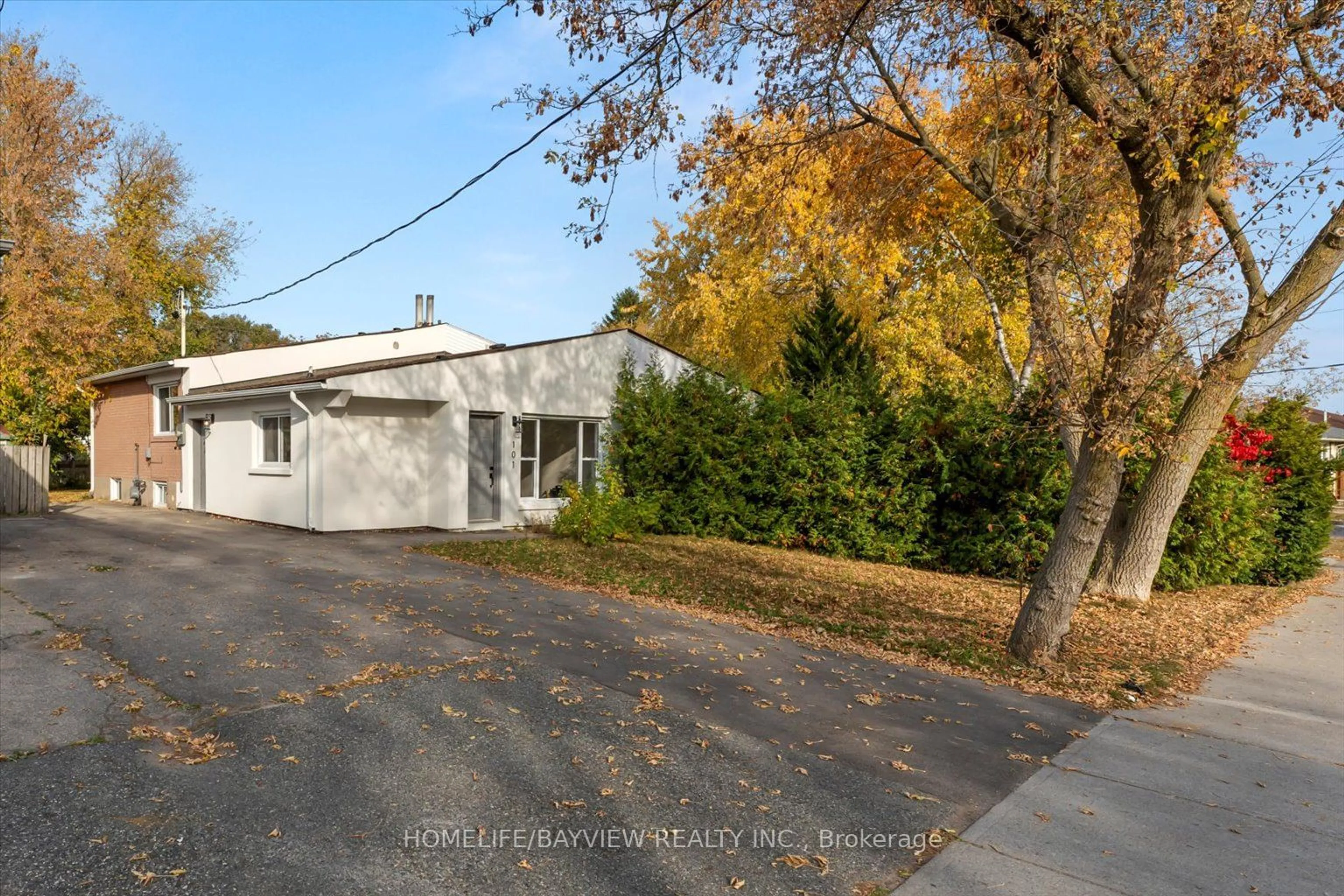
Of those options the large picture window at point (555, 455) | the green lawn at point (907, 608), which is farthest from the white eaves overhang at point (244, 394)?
the large picture window at point (555, 455)

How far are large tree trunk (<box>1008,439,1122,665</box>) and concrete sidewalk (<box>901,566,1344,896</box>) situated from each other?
42.5 inches

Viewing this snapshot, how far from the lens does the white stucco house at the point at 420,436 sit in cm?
1390

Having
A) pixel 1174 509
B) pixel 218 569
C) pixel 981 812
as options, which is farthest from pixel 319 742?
pixel 1174 509

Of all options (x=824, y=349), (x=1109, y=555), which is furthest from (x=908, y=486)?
(x=824, y=349)

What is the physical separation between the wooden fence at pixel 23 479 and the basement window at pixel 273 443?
5542mm

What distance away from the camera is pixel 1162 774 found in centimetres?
445

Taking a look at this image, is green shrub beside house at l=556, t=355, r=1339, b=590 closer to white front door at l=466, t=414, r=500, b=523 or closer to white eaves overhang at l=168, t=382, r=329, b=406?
white front door at l=466, t=414, r=500, b=523

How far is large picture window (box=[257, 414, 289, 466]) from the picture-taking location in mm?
14945

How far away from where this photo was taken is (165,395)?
19062mm

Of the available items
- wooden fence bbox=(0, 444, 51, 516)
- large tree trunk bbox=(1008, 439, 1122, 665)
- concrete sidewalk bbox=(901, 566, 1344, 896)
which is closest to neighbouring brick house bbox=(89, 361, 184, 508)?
wooden fence bbox=(0, 444, 51, 516)

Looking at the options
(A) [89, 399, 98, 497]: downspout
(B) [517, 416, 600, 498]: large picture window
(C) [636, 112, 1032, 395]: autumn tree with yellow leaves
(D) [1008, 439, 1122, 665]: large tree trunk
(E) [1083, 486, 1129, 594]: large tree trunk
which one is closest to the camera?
(D) [1008, 439, 1122, 665]: large tree trunk

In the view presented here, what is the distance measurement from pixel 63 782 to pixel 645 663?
142 inches

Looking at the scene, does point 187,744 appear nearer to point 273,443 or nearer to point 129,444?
point 273,443

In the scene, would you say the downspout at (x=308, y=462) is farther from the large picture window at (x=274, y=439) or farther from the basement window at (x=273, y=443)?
the large picture window at (x=274, y=439)
